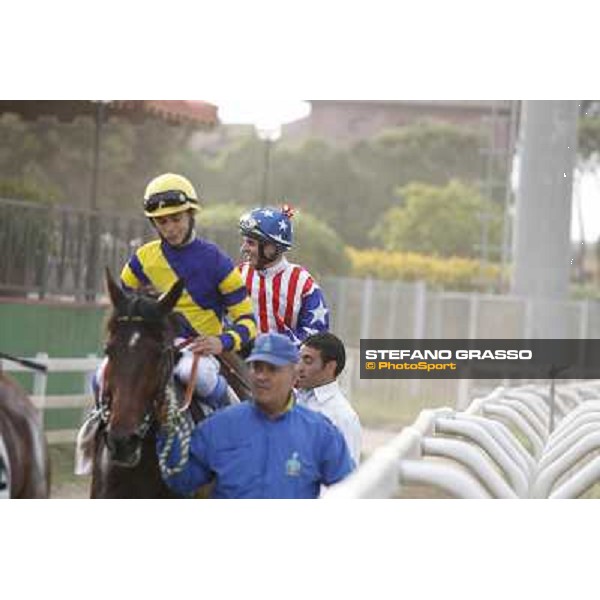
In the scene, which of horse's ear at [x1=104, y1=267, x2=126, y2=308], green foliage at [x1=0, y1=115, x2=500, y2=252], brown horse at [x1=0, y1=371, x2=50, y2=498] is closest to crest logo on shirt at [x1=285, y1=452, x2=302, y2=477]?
horse's ear at [x1=104, y1=267, x2=126, y2=308]

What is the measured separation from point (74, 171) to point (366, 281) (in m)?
3.15

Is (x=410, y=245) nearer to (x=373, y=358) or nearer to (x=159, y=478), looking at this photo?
(x=373, y=358)

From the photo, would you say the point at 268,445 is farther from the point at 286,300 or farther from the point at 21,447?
the point at 286,300

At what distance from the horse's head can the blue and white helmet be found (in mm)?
Answer: 927

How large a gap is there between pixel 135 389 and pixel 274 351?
1.16 ft

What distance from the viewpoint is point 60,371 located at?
309 inches

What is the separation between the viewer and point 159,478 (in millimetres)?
4254

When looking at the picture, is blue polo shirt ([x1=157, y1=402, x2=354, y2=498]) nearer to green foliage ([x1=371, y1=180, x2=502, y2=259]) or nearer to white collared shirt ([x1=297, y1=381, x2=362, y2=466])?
white collared shirt ([x1=297, y1=381, x2=362, y2=466])

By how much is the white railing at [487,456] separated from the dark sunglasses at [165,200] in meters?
0.82

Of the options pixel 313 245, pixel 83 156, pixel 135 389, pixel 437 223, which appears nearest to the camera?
pixel 135 389

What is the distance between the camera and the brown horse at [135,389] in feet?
13.2

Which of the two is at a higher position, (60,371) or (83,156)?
(83,156)

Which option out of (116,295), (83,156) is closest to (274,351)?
(116,295)

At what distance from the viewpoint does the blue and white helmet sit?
5074 mm
